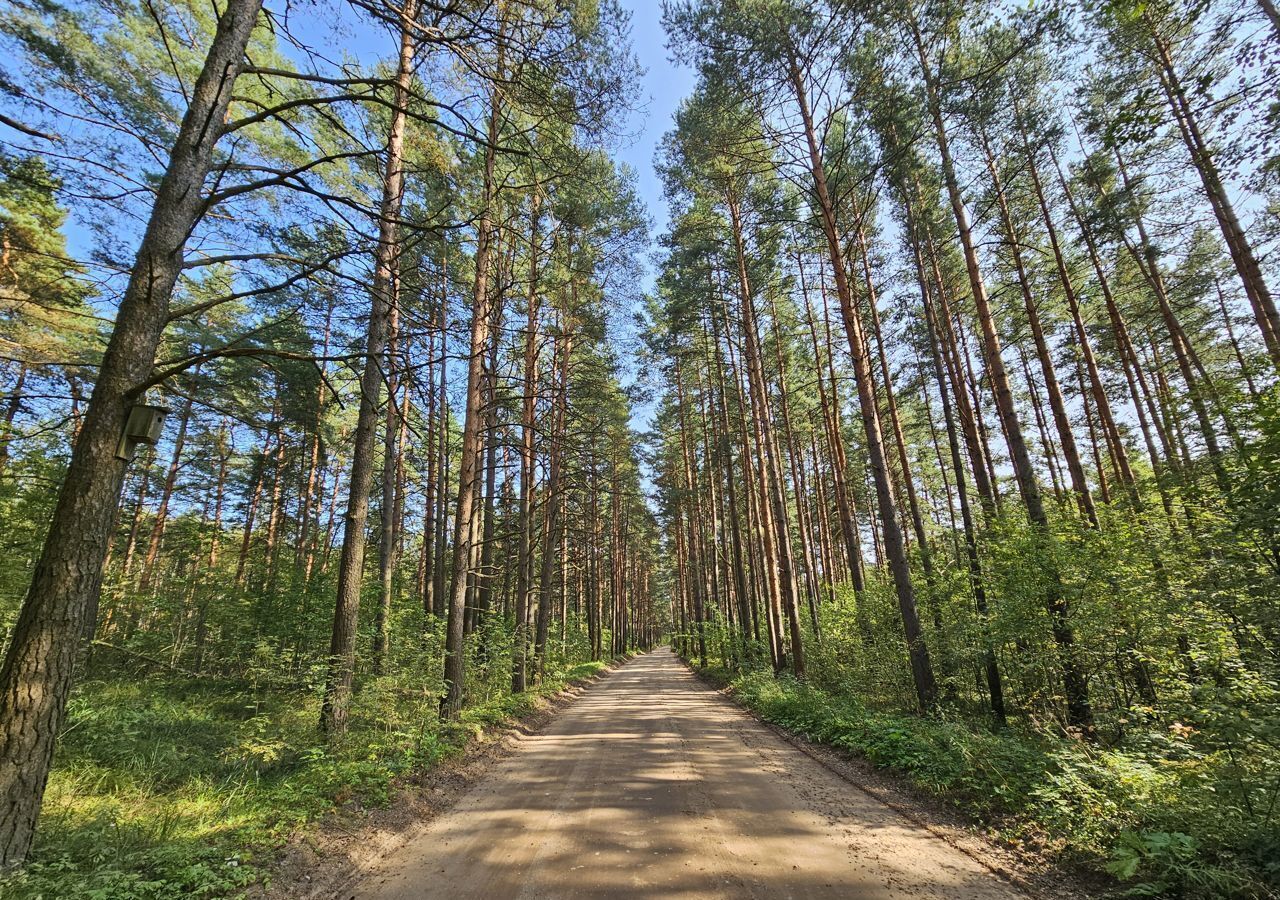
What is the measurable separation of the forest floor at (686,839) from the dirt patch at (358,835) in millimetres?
46

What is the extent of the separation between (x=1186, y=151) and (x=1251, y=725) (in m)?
14.4

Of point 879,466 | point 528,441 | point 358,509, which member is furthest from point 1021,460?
point 528,441

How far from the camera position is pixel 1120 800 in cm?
436

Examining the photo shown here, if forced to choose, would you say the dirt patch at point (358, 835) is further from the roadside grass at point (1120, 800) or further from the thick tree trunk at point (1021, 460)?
the thick tree trunk at point (1021, 460)

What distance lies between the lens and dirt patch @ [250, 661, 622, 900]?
368cm

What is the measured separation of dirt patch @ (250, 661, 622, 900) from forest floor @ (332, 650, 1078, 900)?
0.15 feet

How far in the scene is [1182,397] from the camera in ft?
19.5

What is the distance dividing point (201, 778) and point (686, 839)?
5571 millimetres

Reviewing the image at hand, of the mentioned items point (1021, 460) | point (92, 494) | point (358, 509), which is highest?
point (1021, 460)

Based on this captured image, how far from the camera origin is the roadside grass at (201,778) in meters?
3.33

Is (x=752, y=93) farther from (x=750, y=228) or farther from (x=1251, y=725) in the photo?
(x=1251, y=725)

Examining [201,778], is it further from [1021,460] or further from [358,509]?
[1021,460]

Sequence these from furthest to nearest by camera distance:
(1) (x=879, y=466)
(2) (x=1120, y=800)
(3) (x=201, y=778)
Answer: (1) (x=879, y=466), (3) (x=201, y=778), (2) (x=1120, y=800)

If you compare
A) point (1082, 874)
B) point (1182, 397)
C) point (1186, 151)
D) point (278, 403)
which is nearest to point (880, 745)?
point (1082, 874)
